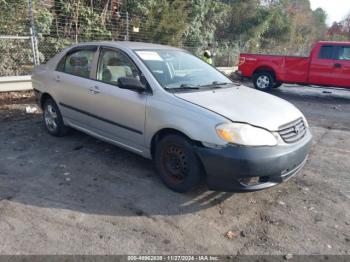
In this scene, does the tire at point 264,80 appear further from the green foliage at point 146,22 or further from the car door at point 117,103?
the car door at point 117,103

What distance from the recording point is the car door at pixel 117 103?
4082mm

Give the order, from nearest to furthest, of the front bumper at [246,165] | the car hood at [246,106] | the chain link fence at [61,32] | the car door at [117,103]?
the front bumper at [246,165] → the car hood at [246,106] → the car door at [117,103] → the chain link fence at [61,32]

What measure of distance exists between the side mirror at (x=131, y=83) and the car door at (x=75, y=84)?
0.91 m

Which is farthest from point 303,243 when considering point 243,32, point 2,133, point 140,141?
point 243,32

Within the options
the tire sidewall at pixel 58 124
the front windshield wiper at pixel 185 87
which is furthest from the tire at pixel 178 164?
the tire sidewall at pixel 58 124

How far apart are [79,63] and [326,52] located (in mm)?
8697

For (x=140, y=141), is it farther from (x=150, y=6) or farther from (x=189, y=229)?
(x=150, y=6)

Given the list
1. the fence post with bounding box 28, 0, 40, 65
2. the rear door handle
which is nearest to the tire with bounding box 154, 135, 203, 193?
the rear door handle

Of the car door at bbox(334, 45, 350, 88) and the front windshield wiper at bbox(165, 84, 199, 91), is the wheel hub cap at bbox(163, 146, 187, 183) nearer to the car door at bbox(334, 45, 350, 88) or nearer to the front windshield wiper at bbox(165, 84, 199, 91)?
the front windshield wiper at bbox(165, 84, 199, 91)

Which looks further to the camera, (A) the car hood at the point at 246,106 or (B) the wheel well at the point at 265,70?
(B) the wheel well at the point at 265,70

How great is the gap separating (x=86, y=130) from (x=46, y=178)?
1033 mm

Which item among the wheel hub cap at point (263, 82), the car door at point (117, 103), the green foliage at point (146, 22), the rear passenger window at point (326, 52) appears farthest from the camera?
the wheel hub cap at point (263, 82)

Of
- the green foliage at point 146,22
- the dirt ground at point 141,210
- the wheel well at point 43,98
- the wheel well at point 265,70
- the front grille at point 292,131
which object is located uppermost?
the green foliage at point 146,22

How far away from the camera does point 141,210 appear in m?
3.50
